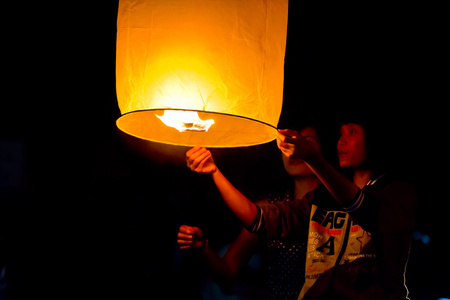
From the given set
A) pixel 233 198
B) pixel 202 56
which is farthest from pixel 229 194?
pixel 202 56

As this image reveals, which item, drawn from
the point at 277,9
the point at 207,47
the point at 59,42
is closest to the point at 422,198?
the point at 277,9

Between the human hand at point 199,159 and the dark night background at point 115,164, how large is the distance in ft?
3.44

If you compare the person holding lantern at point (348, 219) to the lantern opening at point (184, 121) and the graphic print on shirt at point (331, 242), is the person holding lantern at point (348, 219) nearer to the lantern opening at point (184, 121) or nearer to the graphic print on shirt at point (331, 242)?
the graphic print on shirt at point (331, 242)

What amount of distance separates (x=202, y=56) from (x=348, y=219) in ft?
3.81

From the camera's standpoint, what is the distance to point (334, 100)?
271 cm

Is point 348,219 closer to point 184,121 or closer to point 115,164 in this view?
point 184,121

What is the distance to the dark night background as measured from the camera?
277 cm

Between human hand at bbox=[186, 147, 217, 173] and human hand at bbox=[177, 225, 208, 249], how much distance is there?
365mm

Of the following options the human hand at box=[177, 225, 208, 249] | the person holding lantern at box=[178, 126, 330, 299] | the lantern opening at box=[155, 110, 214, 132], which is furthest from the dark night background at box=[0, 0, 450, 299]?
the lantern opening at box=[155, 110, 214, 132]

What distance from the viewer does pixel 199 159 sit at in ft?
6.23

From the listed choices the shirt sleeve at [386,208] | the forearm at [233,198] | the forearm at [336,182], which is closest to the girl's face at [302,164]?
the forearm at [233,198]

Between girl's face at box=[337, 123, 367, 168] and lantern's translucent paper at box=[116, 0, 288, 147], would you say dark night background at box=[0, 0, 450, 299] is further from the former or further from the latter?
lantern's translucent paper at box=[116, 0, 288, 147]

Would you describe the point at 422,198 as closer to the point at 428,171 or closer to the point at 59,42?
the point at 428,171

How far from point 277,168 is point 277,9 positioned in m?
1.76
